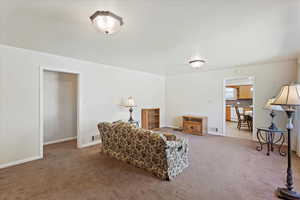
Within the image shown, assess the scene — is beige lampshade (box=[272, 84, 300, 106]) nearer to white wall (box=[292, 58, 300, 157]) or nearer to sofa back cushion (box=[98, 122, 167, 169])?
sofa back cushion (box=[98, 122, 167, 169])

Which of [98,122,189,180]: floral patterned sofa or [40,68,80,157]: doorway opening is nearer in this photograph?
[98,122,189,180]: floral patterned sofa

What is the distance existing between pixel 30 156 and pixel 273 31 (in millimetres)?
5187

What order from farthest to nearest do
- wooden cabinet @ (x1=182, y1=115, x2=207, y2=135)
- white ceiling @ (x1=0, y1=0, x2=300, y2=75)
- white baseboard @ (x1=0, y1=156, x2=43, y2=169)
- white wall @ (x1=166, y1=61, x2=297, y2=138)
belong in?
wooden cabinet @ (x1=182, y1=115, x2=207, y2=135)
white wall @ (x1=166, y1=61, x2=297, y2=138)
white baseboard @ (x1=0, y1=156, x2=43, y2=169)
white ceiling @ (x1=0, y1=0, x2=300, y2=75)

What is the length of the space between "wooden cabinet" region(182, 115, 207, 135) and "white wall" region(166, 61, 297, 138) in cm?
39

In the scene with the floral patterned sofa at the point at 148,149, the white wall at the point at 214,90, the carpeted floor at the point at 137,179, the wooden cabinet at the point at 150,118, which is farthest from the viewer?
the wooden cabinet at the point at 150,118

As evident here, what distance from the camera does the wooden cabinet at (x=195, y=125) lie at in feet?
17.7

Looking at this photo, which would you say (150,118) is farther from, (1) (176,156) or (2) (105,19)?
(2) (105,19)

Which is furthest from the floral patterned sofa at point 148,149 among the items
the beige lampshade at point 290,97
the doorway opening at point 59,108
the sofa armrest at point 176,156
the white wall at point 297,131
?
the white wall at point 297,131

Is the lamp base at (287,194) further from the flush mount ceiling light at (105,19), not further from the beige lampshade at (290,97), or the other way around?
the flush mount ceiling light at (105,19)

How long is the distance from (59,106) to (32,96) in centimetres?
167

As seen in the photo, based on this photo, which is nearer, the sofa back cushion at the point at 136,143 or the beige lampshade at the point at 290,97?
the beige lampshade at the point at 290,97

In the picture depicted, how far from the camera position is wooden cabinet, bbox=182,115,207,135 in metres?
5.39

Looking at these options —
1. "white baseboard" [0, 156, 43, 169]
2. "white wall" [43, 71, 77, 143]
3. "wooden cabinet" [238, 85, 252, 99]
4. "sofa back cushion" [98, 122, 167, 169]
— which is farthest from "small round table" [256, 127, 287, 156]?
"white wall" [43, 71, 77, 143]

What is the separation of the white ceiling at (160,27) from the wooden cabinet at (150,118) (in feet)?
9.63
